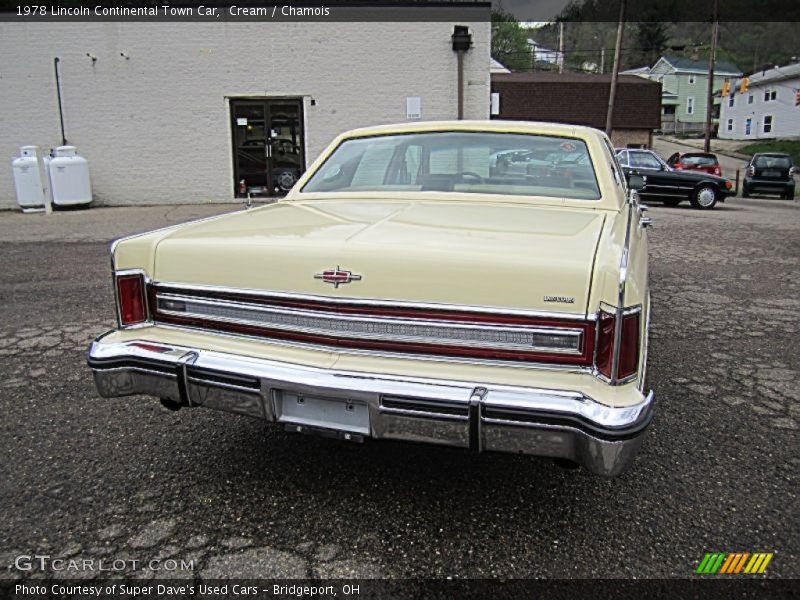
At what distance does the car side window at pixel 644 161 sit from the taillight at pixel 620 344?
52.2 ft

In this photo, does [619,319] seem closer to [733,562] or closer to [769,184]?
[733,562]

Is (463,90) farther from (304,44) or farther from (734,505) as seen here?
(734,505)

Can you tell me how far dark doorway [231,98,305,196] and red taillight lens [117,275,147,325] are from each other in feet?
43.1

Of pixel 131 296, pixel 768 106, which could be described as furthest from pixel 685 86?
pixel 131 296

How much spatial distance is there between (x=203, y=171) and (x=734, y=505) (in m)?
15.0

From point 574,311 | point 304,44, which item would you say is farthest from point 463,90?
point 574,311

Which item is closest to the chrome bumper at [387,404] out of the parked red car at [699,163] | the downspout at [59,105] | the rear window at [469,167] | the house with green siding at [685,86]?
the rear window at [469,167]

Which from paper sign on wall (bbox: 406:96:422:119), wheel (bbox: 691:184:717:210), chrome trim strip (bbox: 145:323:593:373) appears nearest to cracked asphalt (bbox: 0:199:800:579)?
chrome trim strip (bbox: 145:323:593:373)

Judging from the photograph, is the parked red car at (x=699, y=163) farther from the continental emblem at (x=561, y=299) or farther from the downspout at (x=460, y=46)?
the continental emblem at (x=561, y=299)

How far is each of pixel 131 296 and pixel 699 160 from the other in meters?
21.6

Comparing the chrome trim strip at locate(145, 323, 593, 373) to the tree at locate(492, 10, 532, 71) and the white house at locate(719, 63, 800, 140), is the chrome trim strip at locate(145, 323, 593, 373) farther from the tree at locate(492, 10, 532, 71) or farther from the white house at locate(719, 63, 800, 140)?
the tree at locate(492, 10, 532, 71)

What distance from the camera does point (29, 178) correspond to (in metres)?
13.9

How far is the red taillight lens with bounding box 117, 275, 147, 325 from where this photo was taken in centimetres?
268

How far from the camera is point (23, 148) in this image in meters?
13.8
